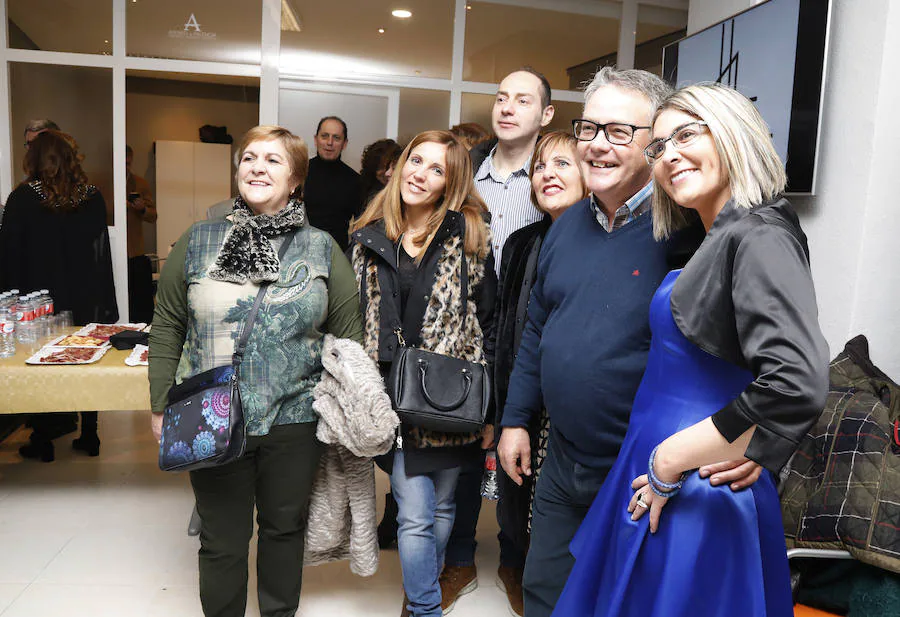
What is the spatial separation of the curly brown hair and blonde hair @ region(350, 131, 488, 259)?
6.84 feet

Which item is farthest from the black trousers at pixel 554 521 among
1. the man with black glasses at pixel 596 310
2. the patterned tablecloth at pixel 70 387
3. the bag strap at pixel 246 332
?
the patterned tablecloth at pixel 70 387

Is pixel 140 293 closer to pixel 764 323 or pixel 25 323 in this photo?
pixel 25 323

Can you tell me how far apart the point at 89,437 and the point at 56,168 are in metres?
1.48

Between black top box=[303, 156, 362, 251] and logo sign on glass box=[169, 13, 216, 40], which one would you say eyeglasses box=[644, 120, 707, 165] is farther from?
logo sign on glass box=[169, 13, 216, 40]

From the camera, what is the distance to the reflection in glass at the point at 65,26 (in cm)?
473

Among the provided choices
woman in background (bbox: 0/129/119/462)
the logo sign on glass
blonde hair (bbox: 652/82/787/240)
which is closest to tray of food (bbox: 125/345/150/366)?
woman in background (bbox: 0/129/119/462)

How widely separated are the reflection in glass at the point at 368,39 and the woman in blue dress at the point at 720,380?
13.9 ft

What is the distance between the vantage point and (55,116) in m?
4.84

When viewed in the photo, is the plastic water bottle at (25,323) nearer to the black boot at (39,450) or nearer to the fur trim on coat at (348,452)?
the black boot at (39,450)

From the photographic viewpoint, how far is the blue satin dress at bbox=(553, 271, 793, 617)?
1.15m

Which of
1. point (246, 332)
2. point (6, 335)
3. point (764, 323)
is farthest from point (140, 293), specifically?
point (764, 323)

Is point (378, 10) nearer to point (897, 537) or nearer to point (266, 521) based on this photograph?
point (266, 521)

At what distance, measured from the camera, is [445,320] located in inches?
83.8

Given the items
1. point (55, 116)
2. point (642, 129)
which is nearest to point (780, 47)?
point (642, 129)
